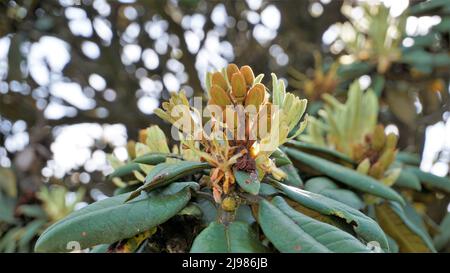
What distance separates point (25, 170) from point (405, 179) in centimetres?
130

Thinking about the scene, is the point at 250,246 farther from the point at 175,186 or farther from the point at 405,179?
the point at 405,179

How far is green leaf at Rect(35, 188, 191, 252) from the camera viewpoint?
0.69 m

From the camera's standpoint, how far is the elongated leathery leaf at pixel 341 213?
74 cm

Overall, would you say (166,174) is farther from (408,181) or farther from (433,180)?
(433,180)

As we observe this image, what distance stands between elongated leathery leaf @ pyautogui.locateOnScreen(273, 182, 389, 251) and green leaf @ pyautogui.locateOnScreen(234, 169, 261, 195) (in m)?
0.04

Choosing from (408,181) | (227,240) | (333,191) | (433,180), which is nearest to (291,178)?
(333,191)

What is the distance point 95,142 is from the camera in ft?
7.65

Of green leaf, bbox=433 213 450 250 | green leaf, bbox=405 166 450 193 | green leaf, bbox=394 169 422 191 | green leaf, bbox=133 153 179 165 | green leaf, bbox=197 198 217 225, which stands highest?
green leaf, bbox=133 153 179 165

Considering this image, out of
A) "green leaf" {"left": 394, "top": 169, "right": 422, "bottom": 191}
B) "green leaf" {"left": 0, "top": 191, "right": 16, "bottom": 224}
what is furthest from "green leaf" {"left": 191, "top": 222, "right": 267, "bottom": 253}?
"green leaf" {"left": 0, "top": 191, "right": 16, "bottom": 224}

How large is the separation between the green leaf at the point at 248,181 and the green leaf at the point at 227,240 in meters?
0.05

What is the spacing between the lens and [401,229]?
1.11m

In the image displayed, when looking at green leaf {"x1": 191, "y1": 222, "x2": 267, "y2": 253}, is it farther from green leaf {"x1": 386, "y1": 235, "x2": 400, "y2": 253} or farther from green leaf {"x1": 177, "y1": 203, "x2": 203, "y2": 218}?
green leaf {"x1": 386, "y1": 235, "x2": 400, "y2": 253}

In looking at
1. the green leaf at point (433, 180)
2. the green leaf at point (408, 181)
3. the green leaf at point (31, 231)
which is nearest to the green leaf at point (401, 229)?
the green leaf at point (408, 181)
